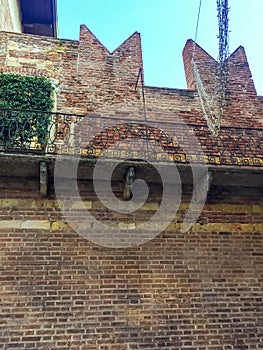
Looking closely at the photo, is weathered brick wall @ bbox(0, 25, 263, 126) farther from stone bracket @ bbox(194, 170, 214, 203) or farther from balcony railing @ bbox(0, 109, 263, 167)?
stone bracket @ bbox(194, 170, 214, 203)

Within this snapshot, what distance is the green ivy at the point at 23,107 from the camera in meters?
5.69

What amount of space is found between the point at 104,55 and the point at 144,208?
4031mm

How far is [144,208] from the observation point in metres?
5.75

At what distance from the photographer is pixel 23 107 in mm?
6227

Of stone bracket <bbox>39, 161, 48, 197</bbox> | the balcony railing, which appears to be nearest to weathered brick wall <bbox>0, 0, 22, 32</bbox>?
the balcony railing

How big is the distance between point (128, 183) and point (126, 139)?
3.84ft

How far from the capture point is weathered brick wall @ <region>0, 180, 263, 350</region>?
15.1 feet

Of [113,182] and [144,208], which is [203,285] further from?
[113,182]

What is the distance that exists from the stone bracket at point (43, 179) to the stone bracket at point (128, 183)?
4.41 ft

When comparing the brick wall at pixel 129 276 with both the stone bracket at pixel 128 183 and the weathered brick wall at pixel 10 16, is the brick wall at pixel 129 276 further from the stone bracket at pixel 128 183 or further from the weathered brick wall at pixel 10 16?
the weathered brick wall at pixel 10 16

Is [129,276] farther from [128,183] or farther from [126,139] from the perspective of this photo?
[126,139]

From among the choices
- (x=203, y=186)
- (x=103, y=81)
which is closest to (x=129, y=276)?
(x=203, y=186)

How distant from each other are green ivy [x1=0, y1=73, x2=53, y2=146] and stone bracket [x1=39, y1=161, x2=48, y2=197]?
632 millimetres

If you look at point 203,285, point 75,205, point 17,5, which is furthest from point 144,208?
point 17,5
